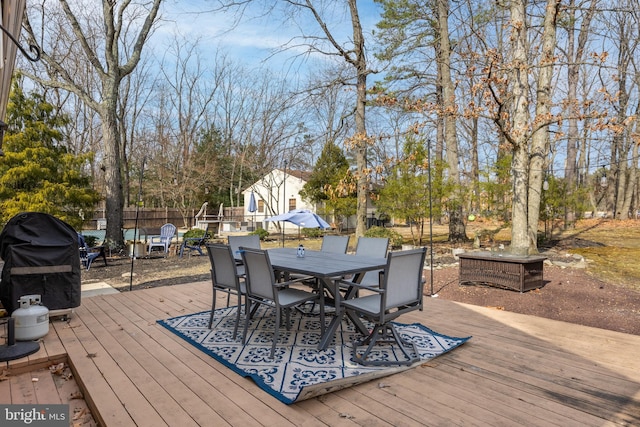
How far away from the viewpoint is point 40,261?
149 inches

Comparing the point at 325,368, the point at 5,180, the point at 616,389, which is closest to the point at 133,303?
the point at 325,368

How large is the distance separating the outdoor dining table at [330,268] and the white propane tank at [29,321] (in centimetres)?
211

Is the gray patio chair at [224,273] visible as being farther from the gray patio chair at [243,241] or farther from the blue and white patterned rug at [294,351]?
the gray patio chair at [243,241]

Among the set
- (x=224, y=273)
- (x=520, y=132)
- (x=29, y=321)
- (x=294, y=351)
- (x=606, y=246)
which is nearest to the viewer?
(x=294, y=351)

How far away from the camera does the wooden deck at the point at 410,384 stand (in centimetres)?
215

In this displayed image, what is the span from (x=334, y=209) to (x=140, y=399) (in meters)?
16.1

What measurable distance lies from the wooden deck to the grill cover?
388mm

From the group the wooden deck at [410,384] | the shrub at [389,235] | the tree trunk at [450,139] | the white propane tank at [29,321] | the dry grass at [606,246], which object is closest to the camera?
the wooden deck at [410,384]

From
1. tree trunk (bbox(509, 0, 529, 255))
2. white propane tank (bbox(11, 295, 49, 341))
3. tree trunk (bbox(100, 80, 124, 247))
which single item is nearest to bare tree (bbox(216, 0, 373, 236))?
tree trunk (bbox(509, 0, 529, 255))

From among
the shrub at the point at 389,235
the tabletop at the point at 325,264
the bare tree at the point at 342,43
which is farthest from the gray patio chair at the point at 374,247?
the bare tree at the point at 342,43

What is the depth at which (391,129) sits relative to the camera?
24.9 meters

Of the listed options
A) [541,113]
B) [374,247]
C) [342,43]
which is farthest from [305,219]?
[342,43]

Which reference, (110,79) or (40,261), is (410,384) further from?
(110,79)

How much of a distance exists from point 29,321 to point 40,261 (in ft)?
2.21
